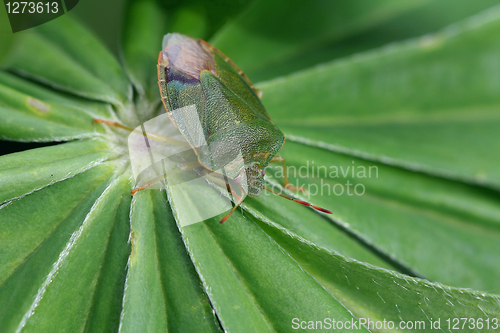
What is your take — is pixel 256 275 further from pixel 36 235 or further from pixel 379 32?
pixel 379 32

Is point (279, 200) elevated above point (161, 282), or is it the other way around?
point (279, 200)

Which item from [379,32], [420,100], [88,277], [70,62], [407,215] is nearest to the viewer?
[88,277]

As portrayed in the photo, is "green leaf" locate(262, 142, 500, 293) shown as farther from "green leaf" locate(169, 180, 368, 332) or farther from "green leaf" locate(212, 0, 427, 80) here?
"green leaf" locate(212, 0, 427, 80)

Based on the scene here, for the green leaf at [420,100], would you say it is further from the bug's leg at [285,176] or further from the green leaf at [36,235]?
the green leaf at [36,235]

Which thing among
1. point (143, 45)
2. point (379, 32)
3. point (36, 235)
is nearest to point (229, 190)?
point (36, 235)

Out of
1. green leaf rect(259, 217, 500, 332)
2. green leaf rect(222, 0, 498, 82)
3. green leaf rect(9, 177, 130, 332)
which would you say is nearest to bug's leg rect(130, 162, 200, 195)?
green leaf rect(9, 177, 130, 332)

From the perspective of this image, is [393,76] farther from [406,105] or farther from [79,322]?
[79,322]

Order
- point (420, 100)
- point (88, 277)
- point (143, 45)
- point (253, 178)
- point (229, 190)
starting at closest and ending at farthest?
point (88, 277) → point (229, 190) → point (253, 178) → point (143, 45) → point (420, 100)
